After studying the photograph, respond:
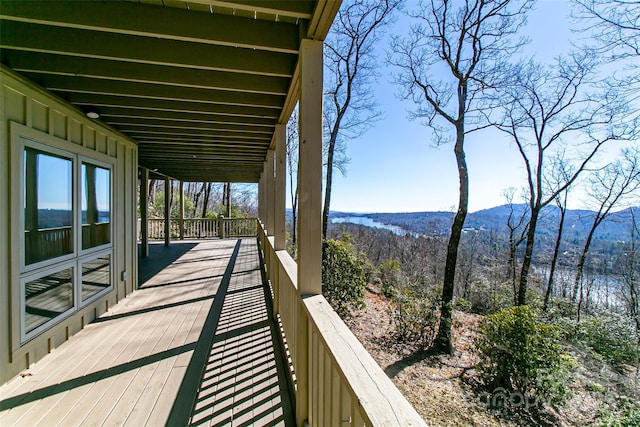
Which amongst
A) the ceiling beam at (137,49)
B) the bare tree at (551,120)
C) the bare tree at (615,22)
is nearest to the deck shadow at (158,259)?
the ceiling beam at (137,49)

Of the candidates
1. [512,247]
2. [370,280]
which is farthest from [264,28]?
[512,247]

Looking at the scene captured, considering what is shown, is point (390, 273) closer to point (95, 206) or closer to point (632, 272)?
point (632, 272)

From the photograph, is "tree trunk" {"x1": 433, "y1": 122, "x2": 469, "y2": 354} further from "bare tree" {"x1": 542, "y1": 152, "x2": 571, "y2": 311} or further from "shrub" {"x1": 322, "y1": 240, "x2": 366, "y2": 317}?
"bare tree" {"x1": 542, "y1": 152, "x2": 571, "y2": 311}

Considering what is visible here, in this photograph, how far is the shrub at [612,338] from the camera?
6.41 metres

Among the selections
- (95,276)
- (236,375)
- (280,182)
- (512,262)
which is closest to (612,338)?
(512,262)

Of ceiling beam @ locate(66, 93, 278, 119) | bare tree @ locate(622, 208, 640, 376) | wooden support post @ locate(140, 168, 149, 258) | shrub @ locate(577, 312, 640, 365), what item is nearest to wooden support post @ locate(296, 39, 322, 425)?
ceiling beam @ locate(66, 93, 278, 119)

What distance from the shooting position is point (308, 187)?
1.88 m

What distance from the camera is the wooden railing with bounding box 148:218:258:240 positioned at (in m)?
12.3

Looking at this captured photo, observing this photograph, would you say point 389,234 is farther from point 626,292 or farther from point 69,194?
point 69,194

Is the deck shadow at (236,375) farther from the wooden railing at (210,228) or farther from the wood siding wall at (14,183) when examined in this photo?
the wooden railing at (210,228)

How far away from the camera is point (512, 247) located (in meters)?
11.6

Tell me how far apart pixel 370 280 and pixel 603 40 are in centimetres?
1037

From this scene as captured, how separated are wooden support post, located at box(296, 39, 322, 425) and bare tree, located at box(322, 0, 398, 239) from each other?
7.56 metres

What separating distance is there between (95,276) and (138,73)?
9.07 ft
